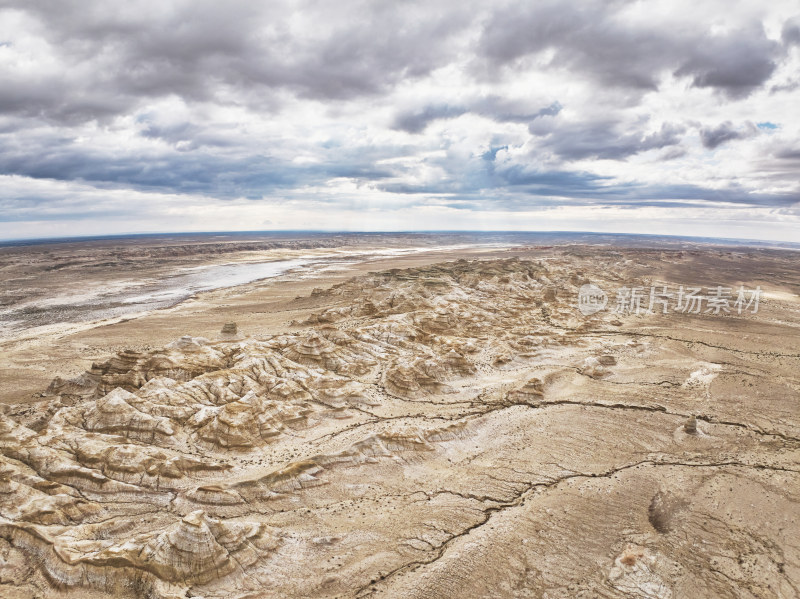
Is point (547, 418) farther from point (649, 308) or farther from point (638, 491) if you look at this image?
point (649, 308)

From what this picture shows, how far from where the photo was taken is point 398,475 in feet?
79.6

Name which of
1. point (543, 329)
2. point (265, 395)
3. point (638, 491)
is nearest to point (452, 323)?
point (543, 329)

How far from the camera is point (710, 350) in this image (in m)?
49.3

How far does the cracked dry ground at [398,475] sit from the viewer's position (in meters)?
16.9
